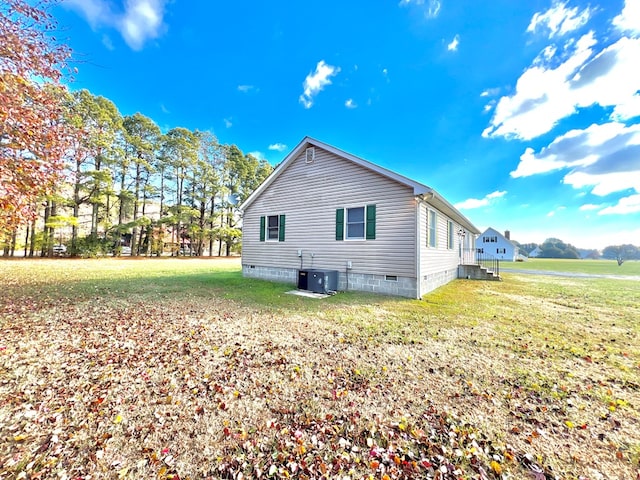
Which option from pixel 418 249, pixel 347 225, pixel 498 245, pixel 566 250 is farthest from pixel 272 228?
pixel 566 250

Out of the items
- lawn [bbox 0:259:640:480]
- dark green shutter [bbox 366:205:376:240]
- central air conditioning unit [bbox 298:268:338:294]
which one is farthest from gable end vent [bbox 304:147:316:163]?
lawn [bbox 0:259:640:480]

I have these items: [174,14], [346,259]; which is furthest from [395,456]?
[174,14]

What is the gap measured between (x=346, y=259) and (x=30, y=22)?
9.22 meters

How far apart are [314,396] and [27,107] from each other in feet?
25.5

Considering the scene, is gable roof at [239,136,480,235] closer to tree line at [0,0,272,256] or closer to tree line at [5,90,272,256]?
tree line at [0,0,272,256]

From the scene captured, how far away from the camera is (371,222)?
8.38m

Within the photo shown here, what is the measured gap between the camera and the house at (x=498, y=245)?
41.0m

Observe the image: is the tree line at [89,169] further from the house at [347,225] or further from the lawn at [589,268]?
the lawn at [589,268]

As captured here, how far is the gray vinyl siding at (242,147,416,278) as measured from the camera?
310 inches

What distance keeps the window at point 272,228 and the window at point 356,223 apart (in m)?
2.86

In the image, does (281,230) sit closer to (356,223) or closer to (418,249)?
(356,223)

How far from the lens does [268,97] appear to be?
14.8 m

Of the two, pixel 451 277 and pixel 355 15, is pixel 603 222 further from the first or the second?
pixel 355 15

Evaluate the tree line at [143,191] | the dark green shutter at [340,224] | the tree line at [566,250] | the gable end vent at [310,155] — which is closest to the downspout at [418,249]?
the dark green shutter at [340,224]
